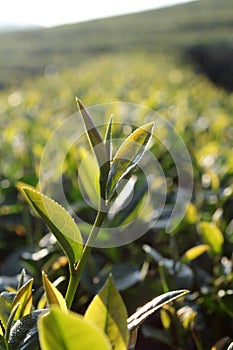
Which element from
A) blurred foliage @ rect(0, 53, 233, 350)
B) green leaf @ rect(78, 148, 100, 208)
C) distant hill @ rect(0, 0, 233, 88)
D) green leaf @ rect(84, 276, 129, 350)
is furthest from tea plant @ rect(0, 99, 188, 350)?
distant hill @ rect(0, 0, 233, 88)

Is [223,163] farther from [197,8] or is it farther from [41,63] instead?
[197,8]

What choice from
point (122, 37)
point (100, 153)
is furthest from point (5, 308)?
point (122, 37)

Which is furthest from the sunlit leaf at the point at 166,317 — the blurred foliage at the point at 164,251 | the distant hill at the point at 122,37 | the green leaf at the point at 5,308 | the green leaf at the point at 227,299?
the distant hill at the point at 122,37

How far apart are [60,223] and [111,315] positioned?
6.1 inches

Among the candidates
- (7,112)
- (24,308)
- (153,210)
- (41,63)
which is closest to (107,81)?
(7,112)

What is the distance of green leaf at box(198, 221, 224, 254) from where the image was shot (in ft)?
3.96

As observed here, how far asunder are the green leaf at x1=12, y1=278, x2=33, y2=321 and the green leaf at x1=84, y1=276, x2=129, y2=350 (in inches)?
5.6

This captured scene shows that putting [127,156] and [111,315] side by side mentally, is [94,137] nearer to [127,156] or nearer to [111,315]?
[127,156]

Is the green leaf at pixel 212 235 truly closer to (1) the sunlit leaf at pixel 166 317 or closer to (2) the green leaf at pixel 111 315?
(1) the sunlit leaf at pixel 166 317

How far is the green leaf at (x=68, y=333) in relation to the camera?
469mm

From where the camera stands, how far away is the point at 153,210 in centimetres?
149

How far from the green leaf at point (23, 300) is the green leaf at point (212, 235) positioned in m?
0.55

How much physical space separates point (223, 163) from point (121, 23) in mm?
31318

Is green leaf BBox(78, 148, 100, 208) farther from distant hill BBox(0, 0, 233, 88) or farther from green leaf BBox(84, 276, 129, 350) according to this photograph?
distant hill BBox(0, 0, 233, 88)
